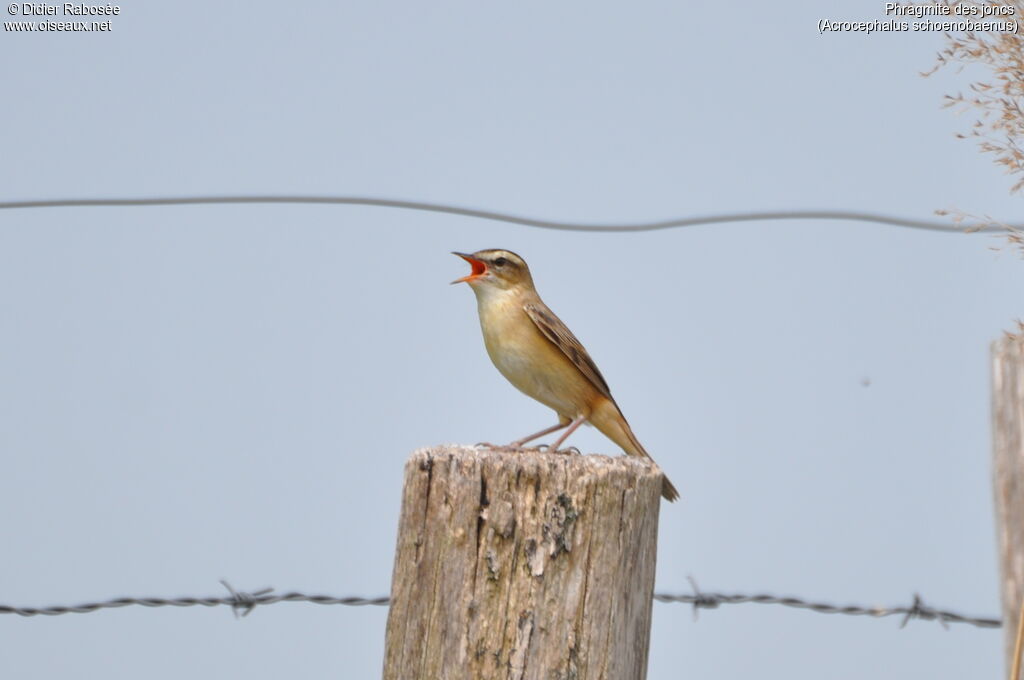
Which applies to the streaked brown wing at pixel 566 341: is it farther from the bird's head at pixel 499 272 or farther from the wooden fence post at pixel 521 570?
the wooden fence post at pixel 521 570

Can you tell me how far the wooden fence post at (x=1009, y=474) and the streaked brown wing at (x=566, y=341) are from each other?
2.14 m

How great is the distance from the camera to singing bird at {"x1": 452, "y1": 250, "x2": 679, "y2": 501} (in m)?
5.16

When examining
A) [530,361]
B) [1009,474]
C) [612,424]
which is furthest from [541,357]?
[1009,474]

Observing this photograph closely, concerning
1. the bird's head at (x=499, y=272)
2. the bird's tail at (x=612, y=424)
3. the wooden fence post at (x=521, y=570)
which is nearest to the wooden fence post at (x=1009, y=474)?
the wooden fence post at (x=521, y=570)

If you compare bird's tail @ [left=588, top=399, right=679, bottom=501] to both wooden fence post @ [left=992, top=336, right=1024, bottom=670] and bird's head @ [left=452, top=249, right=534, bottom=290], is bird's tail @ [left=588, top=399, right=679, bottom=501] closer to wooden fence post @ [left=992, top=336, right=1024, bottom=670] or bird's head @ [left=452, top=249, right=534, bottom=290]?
bird's head @ [left=452, top=249, right=534, bottom=290]

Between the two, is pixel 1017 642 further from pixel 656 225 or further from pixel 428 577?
pixel 656 225

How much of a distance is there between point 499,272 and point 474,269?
172 millimetres

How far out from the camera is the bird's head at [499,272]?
Result: 5.40m

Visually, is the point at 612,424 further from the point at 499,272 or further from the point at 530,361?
the point at 499,272

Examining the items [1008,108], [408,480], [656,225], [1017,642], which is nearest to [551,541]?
[408,480]

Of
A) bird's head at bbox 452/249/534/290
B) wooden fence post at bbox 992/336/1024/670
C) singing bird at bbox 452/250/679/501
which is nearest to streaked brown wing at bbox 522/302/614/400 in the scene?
singing bird at bbox 452/250/679/501

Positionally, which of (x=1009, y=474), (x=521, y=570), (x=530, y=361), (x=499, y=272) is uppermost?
(x=499, y=272)

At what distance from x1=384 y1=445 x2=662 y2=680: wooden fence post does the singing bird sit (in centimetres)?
218

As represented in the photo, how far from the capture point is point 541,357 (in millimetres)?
5164
